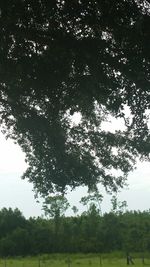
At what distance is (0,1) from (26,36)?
119 cm

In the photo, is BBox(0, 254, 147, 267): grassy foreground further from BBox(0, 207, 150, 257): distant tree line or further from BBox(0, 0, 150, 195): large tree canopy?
BBox(0, 0, 150, 195): large tree canopy

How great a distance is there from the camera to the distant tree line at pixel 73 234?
281 feet

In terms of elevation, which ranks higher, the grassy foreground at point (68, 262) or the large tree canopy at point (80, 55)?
the grassy foreground at point (68, 262)

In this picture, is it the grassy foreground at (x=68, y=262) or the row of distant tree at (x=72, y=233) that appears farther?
the row of distant tree at (x=72, y=233)

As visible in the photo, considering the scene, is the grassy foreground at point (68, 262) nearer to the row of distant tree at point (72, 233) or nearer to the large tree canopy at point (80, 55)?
the row of distant tree at point (72, 233)

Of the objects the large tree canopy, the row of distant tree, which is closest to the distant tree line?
the row of distant tree

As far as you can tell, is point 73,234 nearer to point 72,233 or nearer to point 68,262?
point 72,233

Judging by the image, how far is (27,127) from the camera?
14906 mm

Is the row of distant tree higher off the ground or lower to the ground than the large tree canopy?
higher

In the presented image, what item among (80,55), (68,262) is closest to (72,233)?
(68,262)

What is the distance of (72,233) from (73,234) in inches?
14.9

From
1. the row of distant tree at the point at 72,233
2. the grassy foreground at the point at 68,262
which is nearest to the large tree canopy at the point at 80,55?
the grassy foreground at the point at 68,262

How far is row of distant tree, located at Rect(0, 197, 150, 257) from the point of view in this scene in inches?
3369

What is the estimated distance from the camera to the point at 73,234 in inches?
3725
